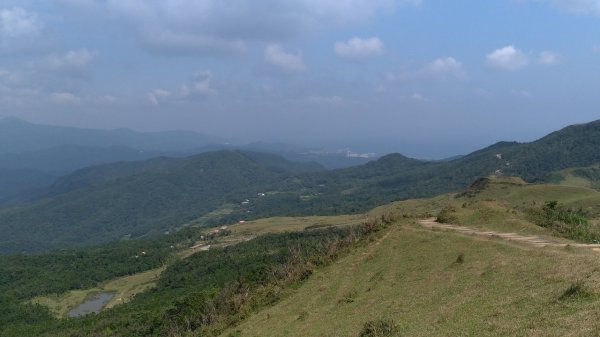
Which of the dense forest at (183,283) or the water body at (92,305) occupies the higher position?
the dense forest at (183,283)

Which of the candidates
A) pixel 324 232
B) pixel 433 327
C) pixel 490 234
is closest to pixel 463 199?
pixel 324 232

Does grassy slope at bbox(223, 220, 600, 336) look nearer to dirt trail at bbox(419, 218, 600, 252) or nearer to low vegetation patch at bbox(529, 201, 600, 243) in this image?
dirt trail at bbox(419, 218, 600, 252)

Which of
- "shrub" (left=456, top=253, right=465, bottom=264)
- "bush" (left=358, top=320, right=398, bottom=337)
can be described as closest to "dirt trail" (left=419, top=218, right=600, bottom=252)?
"shrub" (left=456, top=253, right=465, bottom=264)

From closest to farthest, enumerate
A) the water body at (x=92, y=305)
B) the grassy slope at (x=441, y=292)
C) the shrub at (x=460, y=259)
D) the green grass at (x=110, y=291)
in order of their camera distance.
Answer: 1. the grassy slope at (x=441, y=292)
2. the shrub at (x=460, y=259)
3. the water body at (x=92, y=305)
4. the green grass at (x=110, y=291)

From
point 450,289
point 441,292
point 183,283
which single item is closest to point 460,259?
point 450,289

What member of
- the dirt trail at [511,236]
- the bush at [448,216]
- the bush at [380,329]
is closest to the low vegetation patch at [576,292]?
the bush at [380,329]

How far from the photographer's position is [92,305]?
14838 centimetres

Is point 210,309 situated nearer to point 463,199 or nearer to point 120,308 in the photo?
point 120,308

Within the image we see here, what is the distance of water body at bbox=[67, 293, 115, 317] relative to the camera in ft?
465

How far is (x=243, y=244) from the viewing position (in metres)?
175

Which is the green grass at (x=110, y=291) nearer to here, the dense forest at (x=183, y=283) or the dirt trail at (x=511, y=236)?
the dense forest at (x=183, y=283)

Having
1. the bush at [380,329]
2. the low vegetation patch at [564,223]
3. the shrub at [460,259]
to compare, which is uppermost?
the low vegetation patch at [564,223]

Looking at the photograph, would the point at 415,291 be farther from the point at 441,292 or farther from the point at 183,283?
the point at 183,283

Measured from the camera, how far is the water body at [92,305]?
14188 centimetres
